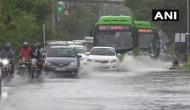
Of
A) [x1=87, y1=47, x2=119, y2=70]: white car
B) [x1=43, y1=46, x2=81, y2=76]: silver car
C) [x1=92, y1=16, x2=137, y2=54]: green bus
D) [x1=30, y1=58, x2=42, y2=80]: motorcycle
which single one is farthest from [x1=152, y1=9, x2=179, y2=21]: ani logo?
[x1=30, y1=58, x2=42, y2=80]: motorcycle

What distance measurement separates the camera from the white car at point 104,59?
45.4 m

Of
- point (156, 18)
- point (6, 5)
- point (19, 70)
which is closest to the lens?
point (19, 70)

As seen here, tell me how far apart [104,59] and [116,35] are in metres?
4.62

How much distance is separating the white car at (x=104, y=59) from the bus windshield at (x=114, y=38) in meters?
3.25

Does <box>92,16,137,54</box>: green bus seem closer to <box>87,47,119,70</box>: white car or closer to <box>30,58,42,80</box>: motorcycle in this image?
<box>87,47,119,70</box>: white car

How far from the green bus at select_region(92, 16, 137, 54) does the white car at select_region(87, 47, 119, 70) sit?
10.4ft

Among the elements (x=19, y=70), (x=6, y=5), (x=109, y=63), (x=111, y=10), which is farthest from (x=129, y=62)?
(x=111, y=10)

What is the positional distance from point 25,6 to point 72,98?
30437 mm

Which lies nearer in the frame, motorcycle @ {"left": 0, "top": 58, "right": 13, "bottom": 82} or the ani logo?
motorcycle @ {"left": 0, "top": 58, "right": 13, "bottom": 82}

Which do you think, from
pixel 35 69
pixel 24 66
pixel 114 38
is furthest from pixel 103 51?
pixel 24 66

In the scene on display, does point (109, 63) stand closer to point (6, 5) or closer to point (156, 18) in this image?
point (6, 5)

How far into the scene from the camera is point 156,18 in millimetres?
61969

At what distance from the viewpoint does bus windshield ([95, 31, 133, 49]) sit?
49594 millimetres

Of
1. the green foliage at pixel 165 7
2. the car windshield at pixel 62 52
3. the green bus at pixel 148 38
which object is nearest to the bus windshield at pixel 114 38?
the car windshield at pixel 62 52
